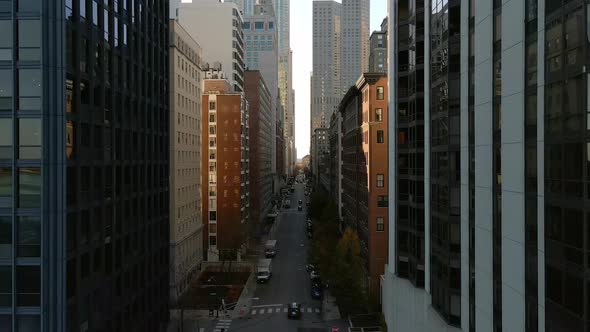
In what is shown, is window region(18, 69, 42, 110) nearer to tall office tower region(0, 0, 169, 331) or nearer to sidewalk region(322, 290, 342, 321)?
tall office tower region(0, 0, 169, 331)

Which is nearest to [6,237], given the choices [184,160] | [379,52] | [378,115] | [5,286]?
[5,286]

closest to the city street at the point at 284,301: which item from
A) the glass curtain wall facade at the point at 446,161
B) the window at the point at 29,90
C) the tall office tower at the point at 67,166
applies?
the tall office tower at the point at 67,166

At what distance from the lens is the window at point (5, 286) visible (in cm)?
2661

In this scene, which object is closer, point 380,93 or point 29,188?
point 29,188

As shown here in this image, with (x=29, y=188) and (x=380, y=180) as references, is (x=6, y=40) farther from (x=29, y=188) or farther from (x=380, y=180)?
(x=380, y=180)

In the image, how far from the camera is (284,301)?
200 feet

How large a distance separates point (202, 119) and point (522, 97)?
69.7 meters

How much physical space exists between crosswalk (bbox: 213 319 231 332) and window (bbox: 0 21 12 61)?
32597mm

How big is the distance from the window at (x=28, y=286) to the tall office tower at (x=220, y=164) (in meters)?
56.7

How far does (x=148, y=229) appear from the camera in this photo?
4391cm

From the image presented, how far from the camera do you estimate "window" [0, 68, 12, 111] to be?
26609 millimetres

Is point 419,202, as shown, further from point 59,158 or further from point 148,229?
point 59,158

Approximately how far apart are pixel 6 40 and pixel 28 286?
13.1 m

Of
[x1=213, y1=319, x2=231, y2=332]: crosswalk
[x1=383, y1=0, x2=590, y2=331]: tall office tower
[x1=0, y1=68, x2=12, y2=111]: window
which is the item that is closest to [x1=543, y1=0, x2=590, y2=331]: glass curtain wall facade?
[x1=383, y1=0, x2=590, y2=331]: tall office tower
